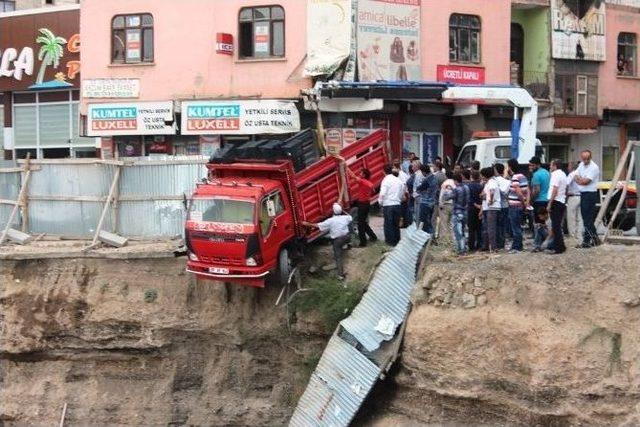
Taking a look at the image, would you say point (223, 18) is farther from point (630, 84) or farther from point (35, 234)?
point (630, 84)

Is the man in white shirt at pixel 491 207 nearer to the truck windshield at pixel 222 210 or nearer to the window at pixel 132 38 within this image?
the truck windshield at pixel 222 210

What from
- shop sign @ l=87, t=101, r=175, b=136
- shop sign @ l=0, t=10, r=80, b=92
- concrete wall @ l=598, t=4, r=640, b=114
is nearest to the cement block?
shop sign @ l=87, t=101, r=175, b=136

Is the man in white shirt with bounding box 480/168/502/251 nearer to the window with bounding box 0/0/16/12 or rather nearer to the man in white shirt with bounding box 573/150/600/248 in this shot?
the man in white shirt with bounding box 573/150/600/248

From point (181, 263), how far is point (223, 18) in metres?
11.7

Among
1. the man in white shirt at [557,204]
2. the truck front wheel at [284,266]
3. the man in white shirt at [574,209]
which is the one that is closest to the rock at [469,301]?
the man in white shirt at [557,204]

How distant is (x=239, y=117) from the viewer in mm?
28125

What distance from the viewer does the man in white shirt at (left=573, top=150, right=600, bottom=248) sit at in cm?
1719

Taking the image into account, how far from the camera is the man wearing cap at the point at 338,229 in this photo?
1845 cm

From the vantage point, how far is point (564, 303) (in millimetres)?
15227

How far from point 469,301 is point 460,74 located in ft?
49.2

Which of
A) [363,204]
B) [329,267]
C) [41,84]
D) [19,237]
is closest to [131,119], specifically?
[41,84]

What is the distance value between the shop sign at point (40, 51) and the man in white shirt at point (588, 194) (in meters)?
23.2

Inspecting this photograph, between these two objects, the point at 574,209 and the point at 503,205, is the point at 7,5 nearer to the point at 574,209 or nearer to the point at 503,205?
the point at 503,205

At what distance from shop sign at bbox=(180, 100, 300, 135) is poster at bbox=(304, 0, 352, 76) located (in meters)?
1.54
